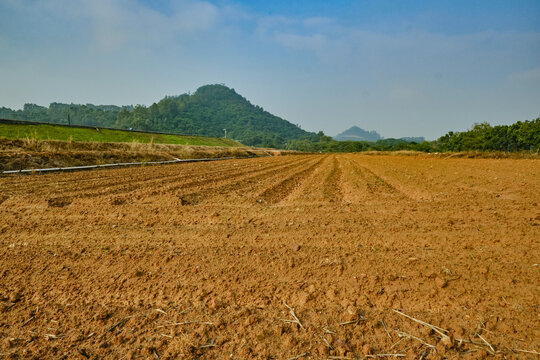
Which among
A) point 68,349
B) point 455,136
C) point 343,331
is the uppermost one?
point 455,136

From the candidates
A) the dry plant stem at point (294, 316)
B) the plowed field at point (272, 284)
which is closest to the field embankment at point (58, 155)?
the plowed field at point (272, 284)

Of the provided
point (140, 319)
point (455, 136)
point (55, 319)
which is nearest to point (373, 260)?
point (140, 319)

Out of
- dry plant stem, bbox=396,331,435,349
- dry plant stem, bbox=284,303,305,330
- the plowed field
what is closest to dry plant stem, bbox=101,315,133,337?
the plowed field

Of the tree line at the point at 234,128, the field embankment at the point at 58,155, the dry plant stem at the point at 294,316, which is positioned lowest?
the dry plant stem at the point at 294,316

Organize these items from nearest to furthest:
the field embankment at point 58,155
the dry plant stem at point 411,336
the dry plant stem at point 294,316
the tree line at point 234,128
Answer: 1. the dry plant stem at point 411,336
2. the dry plant stem at point 294,316
3. the field embankment at point 58,155
4. the tree line at point 234,128

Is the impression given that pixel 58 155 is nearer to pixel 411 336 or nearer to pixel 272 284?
pixel 272 284

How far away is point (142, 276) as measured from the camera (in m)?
2.76

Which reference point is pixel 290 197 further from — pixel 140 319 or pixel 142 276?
pixel 140 319

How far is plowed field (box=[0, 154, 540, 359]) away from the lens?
1858 mm

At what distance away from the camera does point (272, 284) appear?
2.55 metres

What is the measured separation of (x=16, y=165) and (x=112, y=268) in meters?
12.6

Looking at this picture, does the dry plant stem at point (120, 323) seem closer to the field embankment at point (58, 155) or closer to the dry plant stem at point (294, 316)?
the dry plant stem at point (294, 316)

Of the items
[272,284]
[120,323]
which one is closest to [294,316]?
[272,284]

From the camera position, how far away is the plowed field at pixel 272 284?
1.86 metres
